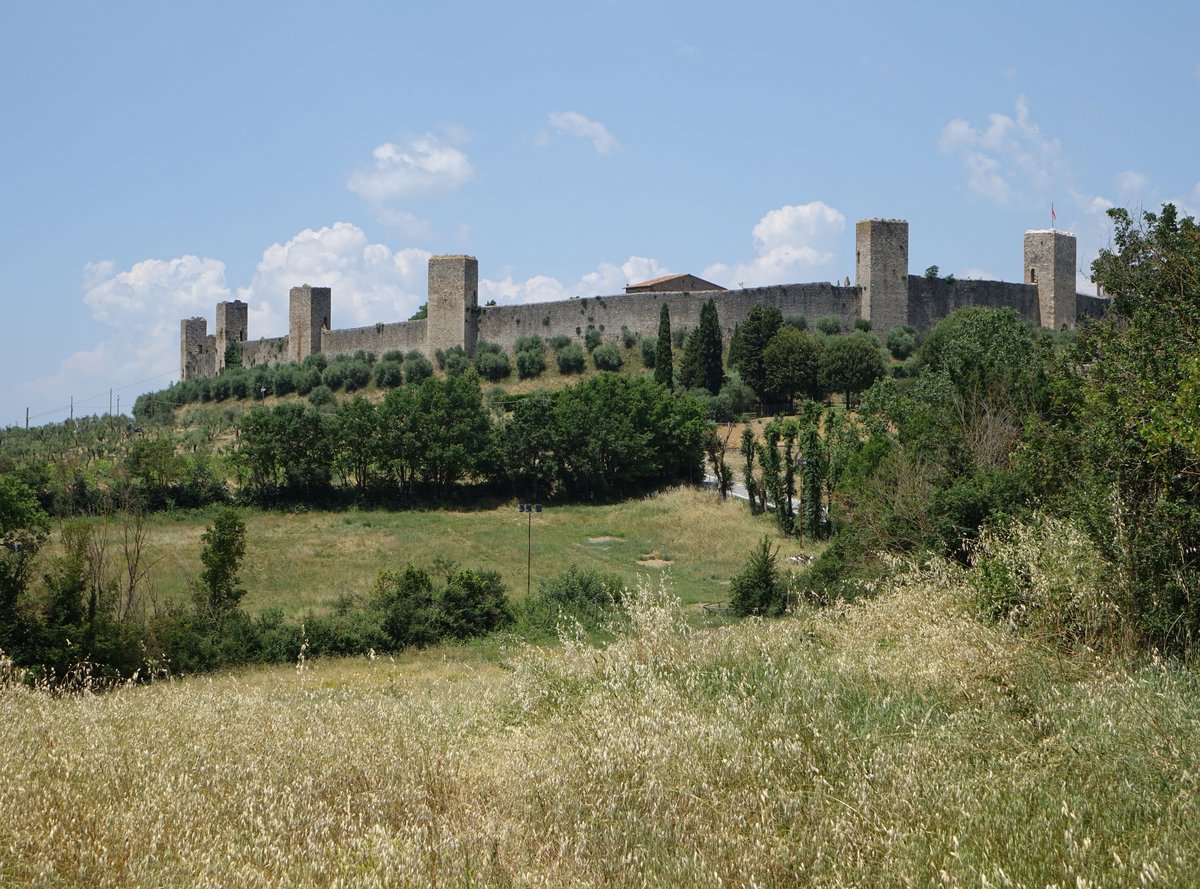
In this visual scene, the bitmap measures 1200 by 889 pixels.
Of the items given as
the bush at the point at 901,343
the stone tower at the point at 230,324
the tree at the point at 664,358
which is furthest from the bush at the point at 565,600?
the stone tower at the point at 230,324

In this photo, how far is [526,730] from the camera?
18.2ft

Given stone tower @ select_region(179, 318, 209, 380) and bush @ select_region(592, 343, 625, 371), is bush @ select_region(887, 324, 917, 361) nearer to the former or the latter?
bush @ select_region(592, 343, 625, 371)

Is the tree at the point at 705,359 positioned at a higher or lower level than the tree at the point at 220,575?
higher

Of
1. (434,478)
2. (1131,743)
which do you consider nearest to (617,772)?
A: (1131,743)

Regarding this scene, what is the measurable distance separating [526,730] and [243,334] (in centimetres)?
6078

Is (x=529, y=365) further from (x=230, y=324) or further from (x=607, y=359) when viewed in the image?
(x=230, y=324)

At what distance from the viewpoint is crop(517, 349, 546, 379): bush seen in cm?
4841

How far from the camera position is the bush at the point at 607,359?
4728cm

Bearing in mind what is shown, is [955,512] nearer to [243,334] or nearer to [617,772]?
[617,772]

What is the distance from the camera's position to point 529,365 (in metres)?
48.4

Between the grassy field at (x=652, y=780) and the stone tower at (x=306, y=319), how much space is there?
52.3 m

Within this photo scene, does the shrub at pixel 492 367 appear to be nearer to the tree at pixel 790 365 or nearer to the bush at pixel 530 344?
the bush at pixel 530 344

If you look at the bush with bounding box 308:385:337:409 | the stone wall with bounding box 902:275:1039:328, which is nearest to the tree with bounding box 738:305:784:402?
the stone wall with bounding box 902:275:1039:328

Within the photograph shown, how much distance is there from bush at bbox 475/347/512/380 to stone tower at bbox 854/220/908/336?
15804 millimetres
